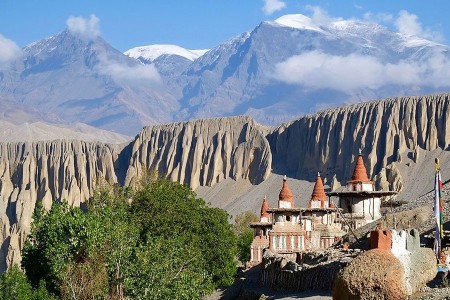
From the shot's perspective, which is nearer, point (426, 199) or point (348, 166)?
point (426, 199)

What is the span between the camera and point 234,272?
2393 inches

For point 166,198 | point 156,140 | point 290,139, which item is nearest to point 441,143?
point 290,139

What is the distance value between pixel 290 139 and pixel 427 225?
126 meters

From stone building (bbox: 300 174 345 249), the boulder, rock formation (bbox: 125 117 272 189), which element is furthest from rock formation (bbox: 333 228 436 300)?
rock formation (bbox: 125 117 272 189)

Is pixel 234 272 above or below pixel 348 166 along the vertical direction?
below

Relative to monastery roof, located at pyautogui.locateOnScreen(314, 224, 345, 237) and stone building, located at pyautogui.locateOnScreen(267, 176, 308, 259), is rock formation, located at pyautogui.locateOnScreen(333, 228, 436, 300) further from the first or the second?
monastery roof, located at pyautogui.locateOnScreen(314, 224, 345, 237)

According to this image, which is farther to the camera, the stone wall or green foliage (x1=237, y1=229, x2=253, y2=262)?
green foliage (x1=237, y1=229, x2=253, y2=262)

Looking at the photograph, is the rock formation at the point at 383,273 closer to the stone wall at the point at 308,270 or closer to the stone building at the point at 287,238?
the stone wall at the point at 308,270

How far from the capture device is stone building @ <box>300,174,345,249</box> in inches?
2215

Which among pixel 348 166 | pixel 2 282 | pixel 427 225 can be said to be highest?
pixel 348 166

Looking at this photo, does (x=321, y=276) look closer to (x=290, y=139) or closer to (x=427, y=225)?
(x=427, y=225)

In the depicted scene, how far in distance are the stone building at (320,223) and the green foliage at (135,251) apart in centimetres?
600

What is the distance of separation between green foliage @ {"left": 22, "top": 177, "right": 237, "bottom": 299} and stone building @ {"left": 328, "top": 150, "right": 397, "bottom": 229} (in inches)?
337

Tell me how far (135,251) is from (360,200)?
2457 centimetres
